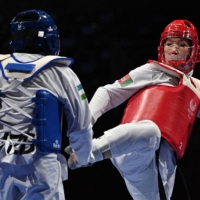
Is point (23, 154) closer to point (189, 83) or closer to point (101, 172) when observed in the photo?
point (189, 83)

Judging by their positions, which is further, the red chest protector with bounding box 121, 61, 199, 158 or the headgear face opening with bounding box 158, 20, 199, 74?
the headgear face opening with bounding box 158, 20, 199, 74

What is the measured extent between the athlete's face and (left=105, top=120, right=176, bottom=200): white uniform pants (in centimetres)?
66

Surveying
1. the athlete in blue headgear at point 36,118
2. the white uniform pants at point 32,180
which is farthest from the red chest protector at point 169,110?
the white uniform pants at point 32,180

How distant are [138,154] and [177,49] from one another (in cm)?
90

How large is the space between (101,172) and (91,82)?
826 mm

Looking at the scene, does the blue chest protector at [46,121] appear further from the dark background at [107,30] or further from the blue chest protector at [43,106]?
the dark background at [107,30]

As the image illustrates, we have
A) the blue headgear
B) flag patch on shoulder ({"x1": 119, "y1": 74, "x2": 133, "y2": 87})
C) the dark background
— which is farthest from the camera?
the dark background

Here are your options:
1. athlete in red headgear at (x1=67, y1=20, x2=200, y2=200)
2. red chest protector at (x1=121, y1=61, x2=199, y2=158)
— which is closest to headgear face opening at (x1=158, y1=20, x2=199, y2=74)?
athlete in red headgear at (x1=67, y1=20, x2=200, y2=200)

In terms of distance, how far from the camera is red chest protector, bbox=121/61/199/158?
350 cm

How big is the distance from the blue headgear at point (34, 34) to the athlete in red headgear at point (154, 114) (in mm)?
733

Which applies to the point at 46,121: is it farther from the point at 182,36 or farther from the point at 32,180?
the point at 182,36

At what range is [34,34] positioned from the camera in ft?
8.89

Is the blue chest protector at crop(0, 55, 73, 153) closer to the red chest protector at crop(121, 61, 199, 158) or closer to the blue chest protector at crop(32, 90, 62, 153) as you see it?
the blue chest protector at crop(32, 90, 62, 153)

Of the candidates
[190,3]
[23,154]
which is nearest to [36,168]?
[23,154]
